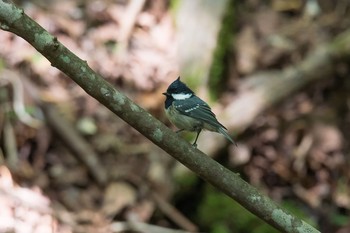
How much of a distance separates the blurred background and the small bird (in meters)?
2.07

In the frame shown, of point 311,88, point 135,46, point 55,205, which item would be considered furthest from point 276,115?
point 55,205

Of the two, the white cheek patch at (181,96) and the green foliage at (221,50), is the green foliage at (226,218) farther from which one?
the white cheek patch at (181,96)

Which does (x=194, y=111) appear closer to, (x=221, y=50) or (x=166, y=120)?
(x=166, y=120)

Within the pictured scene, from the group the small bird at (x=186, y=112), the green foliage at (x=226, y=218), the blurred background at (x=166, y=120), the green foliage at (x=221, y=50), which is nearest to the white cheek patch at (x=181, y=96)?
the small bird at (x=186, y=112)

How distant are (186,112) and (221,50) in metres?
3.48

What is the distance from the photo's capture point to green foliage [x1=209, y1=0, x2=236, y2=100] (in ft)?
24.1

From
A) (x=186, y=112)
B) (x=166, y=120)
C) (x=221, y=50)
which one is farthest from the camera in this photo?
(x=221, y=50)

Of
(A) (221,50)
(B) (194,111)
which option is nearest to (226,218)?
(A) (221,50)

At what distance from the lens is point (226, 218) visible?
259 inches

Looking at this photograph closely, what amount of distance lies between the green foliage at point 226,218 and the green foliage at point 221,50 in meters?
1.26

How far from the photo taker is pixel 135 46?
7684mm

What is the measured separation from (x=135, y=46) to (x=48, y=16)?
1074 millimetres

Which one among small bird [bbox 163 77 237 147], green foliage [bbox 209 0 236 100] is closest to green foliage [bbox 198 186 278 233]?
green foliage [bbox 209 0 236 100]

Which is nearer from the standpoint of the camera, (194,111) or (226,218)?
(194,111)
